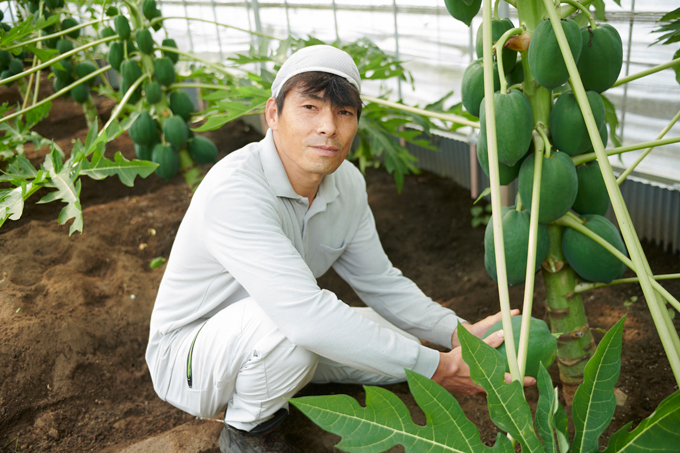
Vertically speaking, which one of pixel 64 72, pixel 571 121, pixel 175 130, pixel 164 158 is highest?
pixel 571 121

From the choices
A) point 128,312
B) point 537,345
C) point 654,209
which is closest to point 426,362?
point 537,345

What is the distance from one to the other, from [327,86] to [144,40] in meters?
1.40

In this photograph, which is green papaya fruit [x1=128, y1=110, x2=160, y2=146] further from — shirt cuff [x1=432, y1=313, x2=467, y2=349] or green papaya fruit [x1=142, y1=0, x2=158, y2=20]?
shirt cuff [x1=432, y1=313, x2=467, y2=349]

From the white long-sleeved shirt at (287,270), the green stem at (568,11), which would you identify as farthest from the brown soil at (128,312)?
the green stem at (568,11)

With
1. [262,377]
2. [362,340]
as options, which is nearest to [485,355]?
[362,340]

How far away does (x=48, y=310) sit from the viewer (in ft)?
6.61

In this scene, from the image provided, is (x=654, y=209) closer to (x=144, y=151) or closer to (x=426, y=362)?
(x=426, y=362)

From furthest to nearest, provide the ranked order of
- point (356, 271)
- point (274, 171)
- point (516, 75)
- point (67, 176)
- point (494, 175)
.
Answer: point (356, 271), point (67, 176), point (274, 171), point (516, 75), point (494, 175)

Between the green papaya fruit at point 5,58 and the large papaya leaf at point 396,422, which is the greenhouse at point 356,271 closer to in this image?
the large papaya leaf at point 396,422

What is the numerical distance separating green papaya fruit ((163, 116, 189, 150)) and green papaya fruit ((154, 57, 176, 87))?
18 cm

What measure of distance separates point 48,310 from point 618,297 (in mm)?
2096

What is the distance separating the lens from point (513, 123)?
105 cm

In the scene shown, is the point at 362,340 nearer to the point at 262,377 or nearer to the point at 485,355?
the point at 262,377

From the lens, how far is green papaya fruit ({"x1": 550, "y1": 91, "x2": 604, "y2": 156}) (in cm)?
109
